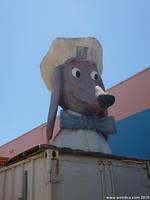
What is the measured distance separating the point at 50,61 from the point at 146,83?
3600 mm

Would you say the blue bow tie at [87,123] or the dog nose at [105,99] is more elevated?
the dog nose at [105,99]

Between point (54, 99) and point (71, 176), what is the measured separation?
283cm

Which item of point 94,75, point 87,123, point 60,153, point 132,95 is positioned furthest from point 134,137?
point 60,153

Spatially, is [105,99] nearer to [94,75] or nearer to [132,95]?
[94,75]

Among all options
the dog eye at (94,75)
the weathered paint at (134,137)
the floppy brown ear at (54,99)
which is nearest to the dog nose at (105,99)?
the dog eye at (94,75)

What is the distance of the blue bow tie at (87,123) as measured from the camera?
6703 millimetres

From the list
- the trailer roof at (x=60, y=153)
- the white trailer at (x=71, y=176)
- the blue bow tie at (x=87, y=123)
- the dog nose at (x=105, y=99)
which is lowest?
the white trailer at (x=71, y=176)

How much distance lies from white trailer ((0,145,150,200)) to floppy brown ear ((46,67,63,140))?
160 centimetres

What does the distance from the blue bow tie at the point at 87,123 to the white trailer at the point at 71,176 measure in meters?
1.73

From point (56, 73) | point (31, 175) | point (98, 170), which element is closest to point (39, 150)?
point (31, 175)

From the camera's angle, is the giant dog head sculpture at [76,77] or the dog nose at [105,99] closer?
the dog nose at [105,99]

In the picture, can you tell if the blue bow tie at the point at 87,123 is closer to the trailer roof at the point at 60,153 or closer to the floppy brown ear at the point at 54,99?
the floppy brown ear at the point at 54,99

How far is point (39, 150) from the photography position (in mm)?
4418

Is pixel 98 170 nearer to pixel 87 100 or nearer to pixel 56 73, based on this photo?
pixel 87 100
